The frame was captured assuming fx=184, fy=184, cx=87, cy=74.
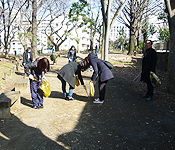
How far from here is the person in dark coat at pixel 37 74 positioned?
15.7 ft

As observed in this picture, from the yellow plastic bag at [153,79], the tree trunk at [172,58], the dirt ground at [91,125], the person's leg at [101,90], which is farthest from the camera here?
the tree trunk at [172,58]

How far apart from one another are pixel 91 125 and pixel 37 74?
2.05 m

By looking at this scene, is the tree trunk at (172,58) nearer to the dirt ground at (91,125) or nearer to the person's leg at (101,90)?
the dirt ground at (91,125)

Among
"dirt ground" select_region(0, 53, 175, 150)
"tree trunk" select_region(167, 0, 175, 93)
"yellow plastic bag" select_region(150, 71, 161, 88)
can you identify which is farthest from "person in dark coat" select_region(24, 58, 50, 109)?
"tree trunk" select_region(167, 0, 175, 93)

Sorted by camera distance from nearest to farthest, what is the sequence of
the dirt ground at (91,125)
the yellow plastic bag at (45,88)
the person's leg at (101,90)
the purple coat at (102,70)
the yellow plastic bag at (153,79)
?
1. the dirt ground at (91,125)
2. the yellow plastic bag at (45,88)
3. the purple coat at (102,70)
4. the person's leg at (101,90)
5. the yellow plastic bag at (153,79)

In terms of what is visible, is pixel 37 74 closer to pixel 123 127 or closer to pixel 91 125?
pixel 91 125

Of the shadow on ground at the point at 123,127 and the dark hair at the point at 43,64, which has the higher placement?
the dark hair at the point at 43,64

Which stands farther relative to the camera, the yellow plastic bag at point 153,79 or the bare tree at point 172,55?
the bare tree at point 172,55

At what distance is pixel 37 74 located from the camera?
5074 mm

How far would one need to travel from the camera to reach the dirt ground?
344 cm

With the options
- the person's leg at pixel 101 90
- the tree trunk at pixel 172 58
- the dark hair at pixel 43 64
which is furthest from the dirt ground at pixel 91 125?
the dark hair at pixel 43 64

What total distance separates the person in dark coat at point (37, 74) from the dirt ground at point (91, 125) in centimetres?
33

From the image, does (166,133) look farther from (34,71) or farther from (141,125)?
(34,71)

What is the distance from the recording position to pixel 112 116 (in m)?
4.90
